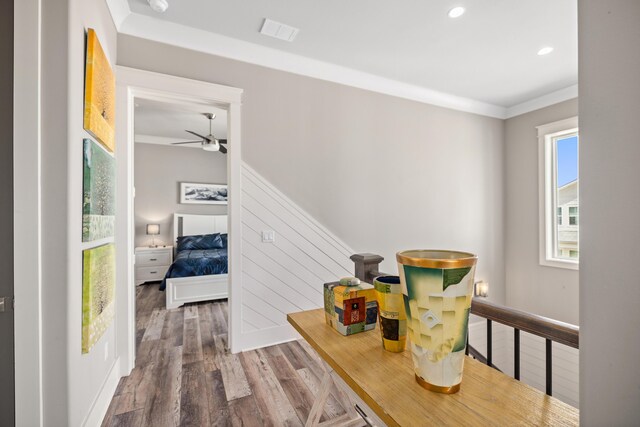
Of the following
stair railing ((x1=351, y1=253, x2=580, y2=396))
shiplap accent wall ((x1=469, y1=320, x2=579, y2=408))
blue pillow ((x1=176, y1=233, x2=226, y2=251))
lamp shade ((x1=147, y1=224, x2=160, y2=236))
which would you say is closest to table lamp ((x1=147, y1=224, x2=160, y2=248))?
lamp shade ((x1=147, y1=224, x2=160, y2=236))

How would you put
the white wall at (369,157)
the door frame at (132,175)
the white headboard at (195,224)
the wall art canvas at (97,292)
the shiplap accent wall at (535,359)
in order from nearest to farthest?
→ the wall art canvas at (97,292), the door frame at (132,175), the white wall at (369,157), the shiplap accent wall at (535,359), the white headboard at (195,224)

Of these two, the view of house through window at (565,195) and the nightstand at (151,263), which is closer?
the view of house through window at (565,195)

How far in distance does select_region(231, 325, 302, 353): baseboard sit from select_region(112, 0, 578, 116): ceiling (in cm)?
266

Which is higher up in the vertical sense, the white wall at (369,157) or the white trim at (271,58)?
the white trim at (271,58)

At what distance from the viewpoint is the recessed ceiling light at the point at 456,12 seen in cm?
224

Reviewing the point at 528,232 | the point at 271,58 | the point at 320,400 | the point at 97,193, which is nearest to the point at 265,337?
the point at 320,400

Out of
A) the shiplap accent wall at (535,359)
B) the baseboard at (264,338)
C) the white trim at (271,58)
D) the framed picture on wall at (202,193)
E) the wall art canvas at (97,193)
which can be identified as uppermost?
the white trim at (271,58)

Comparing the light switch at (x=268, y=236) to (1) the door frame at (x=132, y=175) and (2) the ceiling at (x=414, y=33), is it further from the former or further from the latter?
(2) the ceiling at (x=414, y=33)

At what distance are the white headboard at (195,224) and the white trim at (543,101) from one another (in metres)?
5.58

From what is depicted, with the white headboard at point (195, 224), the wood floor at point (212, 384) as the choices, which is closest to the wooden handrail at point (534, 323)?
the wood floor at point (212, 384)

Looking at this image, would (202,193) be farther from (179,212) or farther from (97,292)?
(97,292)

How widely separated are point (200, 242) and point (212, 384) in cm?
374

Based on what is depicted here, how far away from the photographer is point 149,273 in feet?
17.5

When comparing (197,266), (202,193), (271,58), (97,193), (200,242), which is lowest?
(197,266)
